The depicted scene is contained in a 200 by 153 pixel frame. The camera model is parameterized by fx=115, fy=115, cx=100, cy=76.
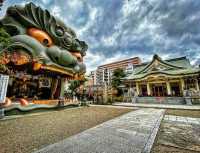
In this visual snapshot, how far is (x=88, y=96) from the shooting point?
2119 cm

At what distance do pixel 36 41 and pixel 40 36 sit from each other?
2.80ft

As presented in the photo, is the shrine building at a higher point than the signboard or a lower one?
higher

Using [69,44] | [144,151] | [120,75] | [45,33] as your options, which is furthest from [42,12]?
[120,75]

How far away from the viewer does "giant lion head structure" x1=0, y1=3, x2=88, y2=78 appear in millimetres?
8453

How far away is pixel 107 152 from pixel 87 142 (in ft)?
2.42

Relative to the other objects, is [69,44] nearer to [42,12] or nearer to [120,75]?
[42,12]

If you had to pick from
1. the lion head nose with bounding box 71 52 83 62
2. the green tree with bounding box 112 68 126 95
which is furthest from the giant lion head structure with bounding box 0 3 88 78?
the green tree with bounding box 112 68 126 95

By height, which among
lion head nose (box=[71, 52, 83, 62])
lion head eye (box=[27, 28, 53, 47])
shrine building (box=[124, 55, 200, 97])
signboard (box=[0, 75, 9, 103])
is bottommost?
signboard (box=[0, 75, 9, 103])

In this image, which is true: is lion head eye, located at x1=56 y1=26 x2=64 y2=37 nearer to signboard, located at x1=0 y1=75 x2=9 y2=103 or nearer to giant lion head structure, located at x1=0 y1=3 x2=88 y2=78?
giant lion head structure, located at x1=0 y1=3 x2=88 y2=78

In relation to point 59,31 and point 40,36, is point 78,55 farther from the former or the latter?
point 40,36

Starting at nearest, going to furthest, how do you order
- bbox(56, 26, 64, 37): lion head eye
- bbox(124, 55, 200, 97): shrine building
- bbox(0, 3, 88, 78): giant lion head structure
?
bbox(0, 3, 88, 78): giant lion head structure < bbox(56, 26, 64, 37): lion head eye < bbox(124, 55, 200, 97): shrine building

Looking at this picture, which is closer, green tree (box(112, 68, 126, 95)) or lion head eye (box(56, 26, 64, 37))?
lion head eye (box(56, 26, 64, 37))

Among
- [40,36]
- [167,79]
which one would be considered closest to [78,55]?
[40,36]

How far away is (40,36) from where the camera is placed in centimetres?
988
